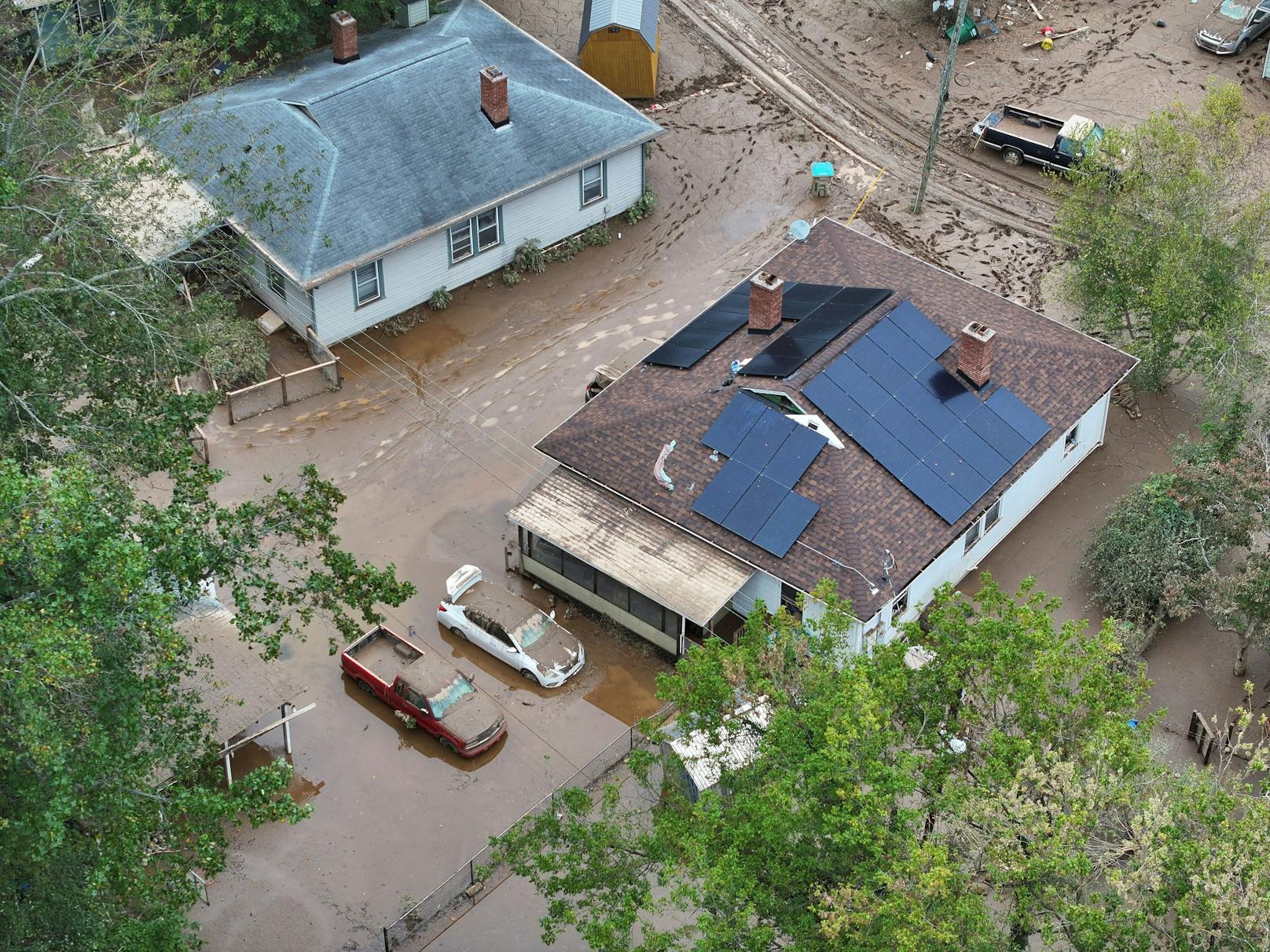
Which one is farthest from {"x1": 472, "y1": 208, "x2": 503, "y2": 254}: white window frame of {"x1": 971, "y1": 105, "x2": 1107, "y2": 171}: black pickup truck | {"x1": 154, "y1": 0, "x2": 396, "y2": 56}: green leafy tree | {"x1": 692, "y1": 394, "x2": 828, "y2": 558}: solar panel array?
{"x1": 971, "y1": 105, "x2": 1107, "y2": 171}: black pickup truck

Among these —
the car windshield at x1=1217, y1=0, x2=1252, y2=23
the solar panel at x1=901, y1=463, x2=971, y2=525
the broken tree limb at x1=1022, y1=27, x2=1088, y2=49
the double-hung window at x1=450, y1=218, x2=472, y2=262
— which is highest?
the car windshield at x1=1217, y1=0, x2=1252, y2=23

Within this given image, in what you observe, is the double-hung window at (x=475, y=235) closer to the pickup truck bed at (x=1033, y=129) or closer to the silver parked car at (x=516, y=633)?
the silver parked car at (x=516, y=633)

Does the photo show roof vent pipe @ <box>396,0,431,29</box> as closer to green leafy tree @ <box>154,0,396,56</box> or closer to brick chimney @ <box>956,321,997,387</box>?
green leafy tree @ <box>154,0,396,56</box>

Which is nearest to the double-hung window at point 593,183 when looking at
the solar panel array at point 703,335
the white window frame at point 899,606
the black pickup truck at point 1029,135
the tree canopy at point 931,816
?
the solar panel array at point 703,335

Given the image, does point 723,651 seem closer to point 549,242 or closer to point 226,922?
point 226,922

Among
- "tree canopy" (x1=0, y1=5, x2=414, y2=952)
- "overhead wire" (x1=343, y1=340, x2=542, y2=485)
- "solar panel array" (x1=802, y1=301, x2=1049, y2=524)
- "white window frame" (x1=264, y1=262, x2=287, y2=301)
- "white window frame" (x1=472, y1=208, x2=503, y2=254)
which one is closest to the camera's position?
"tree canopy" (x1=0, y1=5, x2=414, y2=952)

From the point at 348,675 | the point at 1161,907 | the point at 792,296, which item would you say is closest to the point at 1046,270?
the point at 792,296
